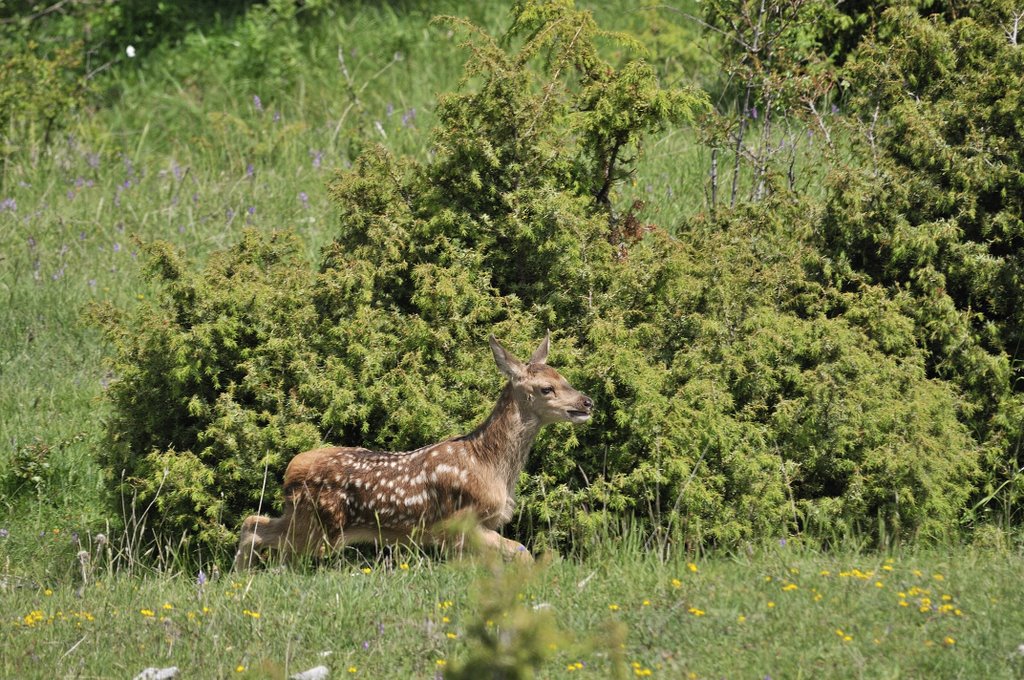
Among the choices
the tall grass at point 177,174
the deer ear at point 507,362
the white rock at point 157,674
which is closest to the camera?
the white rock at point 157,674

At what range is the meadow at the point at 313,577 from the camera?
5992mm

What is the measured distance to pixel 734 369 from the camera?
826cm

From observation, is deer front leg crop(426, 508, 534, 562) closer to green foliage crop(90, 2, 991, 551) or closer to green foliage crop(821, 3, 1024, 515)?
green foliage crop(90, 2, 991, 551)

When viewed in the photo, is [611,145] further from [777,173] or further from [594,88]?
[777,173]

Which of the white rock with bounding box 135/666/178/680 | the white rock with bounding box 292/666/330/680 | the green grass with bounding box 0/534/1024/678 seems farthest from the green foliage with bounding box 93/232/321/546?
the white rock with bounding box 292/666/330/680

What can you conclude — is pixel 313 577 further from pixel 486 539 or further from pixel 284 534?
pixel 486 539

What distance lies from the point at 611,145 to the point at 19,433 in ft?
15.6

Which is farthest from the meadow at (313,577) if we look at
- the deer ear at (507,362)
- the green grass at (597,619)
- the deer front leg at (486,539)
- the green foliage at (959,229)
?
the green foliage at (959,229)

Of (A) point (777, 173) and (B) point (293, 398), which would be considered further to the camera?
(A) point (777, 173)

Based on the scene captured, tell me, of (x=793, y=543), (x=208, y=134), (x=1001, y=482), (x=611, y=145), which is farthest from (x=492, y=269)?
(x=208, y=134)

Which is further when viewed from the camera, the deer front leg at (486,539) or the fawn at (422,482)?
the fawn at (422,482)

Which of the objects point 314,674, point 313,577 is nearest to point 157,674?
point 314,674

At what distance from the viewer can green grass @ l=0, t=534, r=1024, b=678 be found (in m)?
5.95

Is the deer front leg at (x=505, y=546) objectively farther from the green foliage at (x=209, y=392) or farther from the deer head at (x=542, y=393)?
the green foliage at (x=209, y=392)
